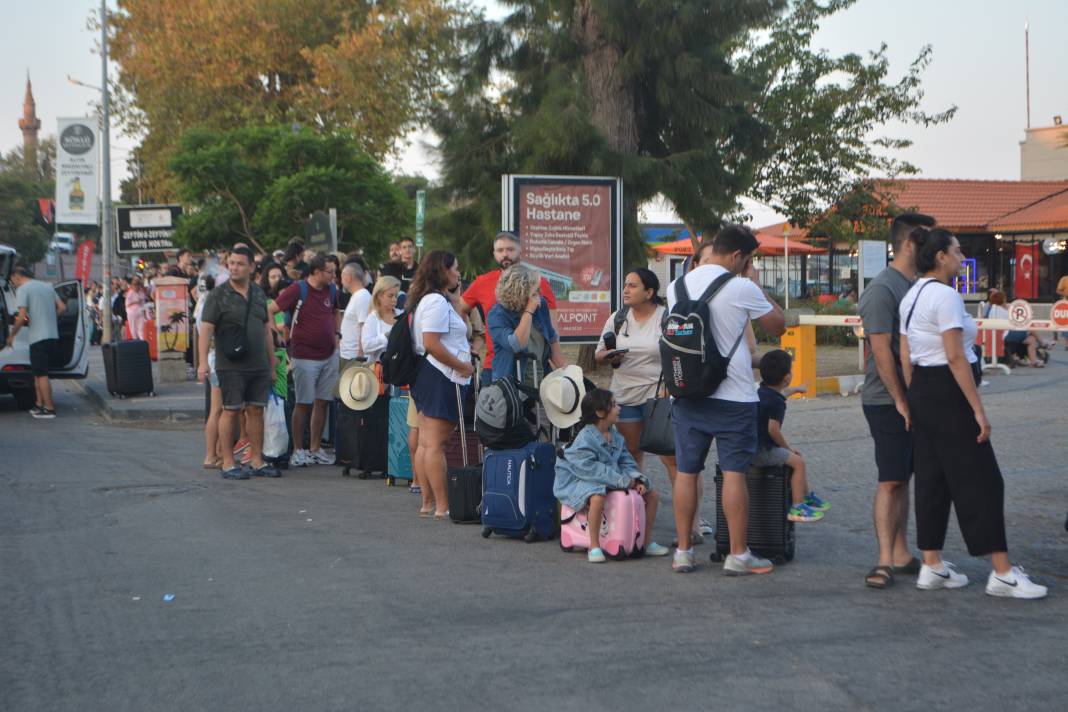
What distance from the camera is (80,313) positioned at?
18.0 metres

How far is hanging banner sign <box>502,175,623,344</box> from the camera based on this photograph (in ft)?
49.7

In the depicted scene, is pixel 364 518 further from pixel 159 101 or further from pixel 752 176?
pixel 159 101

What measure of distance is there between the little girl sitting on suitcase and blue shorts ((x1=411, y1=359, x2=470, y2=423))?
1344mm

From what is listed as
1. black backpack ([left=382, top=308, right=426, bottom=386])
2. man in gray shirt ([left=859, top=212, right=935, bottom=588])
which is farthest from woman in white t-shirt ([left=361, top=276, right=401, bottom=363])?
man in gray shirt ([left=859, top=212, right=935, bottom=588])

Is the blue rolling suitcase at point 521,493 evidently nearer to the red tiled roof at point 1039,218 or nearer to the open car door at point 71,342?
the open car door at point 71,342

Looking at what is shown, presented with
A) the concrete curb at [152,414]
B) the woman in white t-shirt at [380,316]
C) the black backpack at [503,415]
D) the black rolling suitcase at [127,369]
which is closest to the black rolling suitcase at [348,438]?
the woman in white t-shirt at [380,316]

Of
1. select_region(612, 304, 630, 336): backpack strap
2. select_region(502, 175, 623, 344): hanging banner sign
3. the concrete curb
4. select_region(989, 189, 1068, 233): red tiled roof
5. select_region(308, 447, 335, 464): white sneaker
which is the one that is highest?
select_region(989, 189, 1068, 233): red tiled roof

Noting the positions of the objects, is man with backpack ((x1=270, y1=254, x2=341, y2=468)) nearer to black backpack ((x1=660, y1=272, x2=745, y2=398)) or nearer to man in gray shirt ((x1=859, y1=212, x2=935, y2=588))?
black backpack ((x1=660, y1=272, x2=745, y2=398))

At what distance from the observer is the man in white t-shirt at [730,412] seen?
22.0 ft

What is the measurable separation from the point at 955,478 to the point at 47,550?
205 inches

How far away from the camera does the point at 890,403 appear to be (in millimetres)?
6562

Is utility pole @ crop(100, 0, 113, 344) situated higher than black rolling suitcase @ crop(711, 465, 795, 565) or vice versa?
utility pole @ crop(100, 0, 113, 344)

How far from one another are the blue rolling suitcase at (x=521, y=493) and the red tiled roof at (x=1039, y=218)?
35212 mm

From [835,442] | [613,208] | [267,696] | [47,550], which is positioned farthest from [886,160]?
[267,696]
